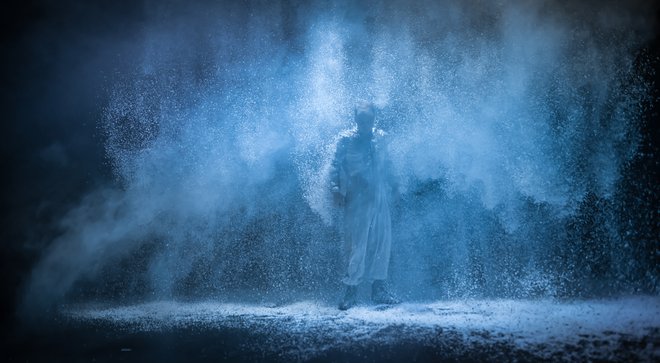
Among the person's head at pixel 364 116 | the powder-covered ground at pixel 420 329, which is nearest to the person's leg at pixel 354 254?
the powder-covered ground at pixel 420 329

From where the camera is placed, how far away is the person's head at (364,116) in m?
5.78

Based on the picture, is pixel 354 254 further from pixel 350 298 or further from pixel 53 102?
pixel 53 102

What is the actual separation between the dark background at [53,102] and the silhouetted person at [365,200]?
5.07 metres

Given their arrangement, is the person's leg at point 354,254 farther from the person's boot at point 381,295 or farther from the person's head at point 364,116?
the person's head at point 364,116

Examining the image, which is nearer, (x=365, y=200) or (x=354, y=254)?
(x=354, y=254)

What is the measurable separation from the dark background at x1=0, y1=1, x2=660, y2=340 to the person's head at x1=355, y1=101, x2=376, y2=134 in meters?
5.32

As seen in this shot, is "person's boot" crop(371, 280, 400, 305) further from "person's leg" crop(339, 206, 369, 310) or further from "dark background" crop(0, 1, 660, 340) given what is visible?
"dark background" crop(0, 1, 660, 340)

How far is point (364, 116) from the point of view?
227 inches

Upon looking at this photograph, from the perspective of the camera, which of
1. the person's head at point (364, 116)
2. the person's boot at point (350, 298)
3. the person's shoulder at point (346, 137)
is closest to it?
the person's boot at point (350, 298)

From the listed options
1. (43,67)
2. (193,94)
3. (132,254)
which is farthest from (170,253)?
(43,67)

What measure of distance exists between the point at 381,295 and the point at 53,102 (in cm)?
769

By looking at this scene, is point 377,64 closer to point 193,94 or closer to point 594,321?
point 193,94

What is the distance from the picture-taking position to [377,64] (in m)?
7.07

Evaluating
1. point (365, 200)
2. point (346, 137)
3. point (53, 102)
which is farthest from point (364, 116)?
point (53, 102)
